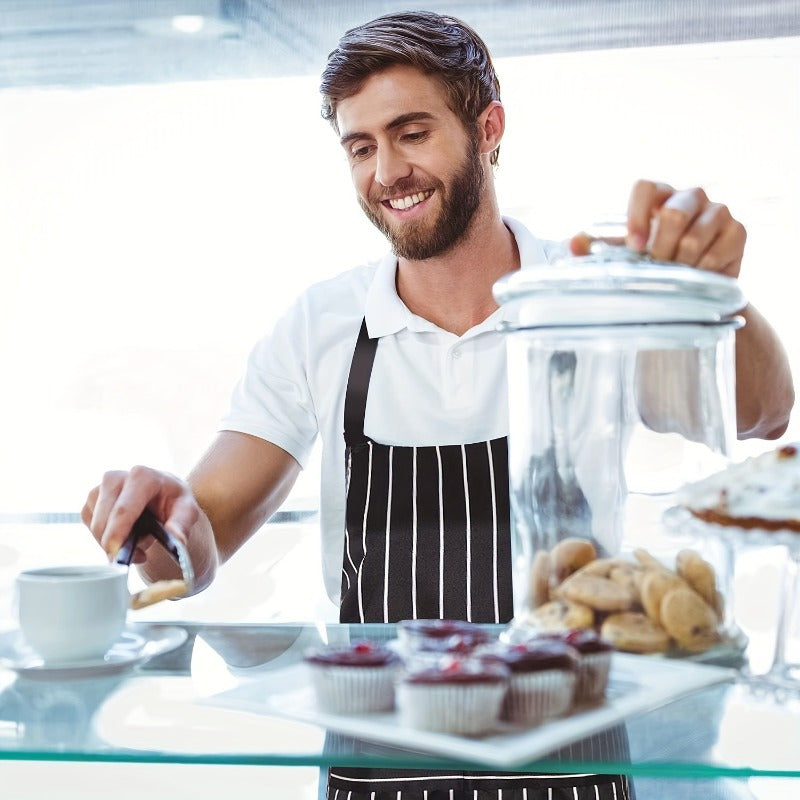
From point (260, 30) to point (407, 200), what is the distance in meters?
1.45

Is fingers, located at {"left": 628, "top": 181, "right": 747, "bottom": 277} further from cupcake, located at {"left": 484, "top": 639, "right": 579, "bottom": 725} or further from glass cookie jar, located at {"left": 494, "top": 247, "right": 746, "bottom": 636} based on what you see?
cupcake, located at {"left": 484, "top": 639, "right": 579, "bottom": 725}

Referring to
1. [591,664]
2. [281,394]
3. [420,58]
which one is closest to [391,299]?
[281,394]

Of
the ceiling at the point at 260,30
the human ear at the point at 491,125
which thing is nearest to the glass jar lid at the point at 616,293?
the human ear at the point at 491,125

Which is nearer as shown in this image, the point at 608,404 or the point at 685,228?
the point at 608,404

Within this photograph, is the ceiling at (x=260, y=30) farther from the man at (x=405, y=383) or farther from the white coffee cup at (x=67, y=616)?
the white coffee cup at (x=67, y=616)

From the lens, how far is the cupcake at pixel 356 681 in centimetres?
60

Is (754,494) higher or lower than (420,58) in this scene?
lower

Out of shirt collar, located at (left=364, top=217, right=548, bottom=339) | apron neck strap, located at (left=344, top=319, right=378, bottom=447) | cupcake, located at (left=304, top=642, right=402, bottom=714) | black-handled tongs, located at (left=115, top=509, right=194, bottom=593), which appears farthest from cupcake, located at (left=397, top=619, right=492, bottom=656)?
shirt collar, located at (left=364, top=217, right=548, bottom=339)

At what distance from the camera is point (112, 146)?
2.95m

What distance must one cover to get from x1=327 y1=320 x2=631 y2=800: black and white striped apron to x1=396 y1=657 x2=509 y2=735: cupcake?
746 millimetres

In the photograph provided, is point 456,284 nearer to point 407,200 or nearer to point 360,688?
point 407,200

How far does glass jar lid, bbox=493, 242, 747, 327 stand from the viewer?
0.70 meters

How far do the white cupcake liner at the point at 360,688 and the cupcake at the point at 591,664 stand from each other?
99mm

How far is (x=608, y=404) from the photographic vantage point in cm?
77
